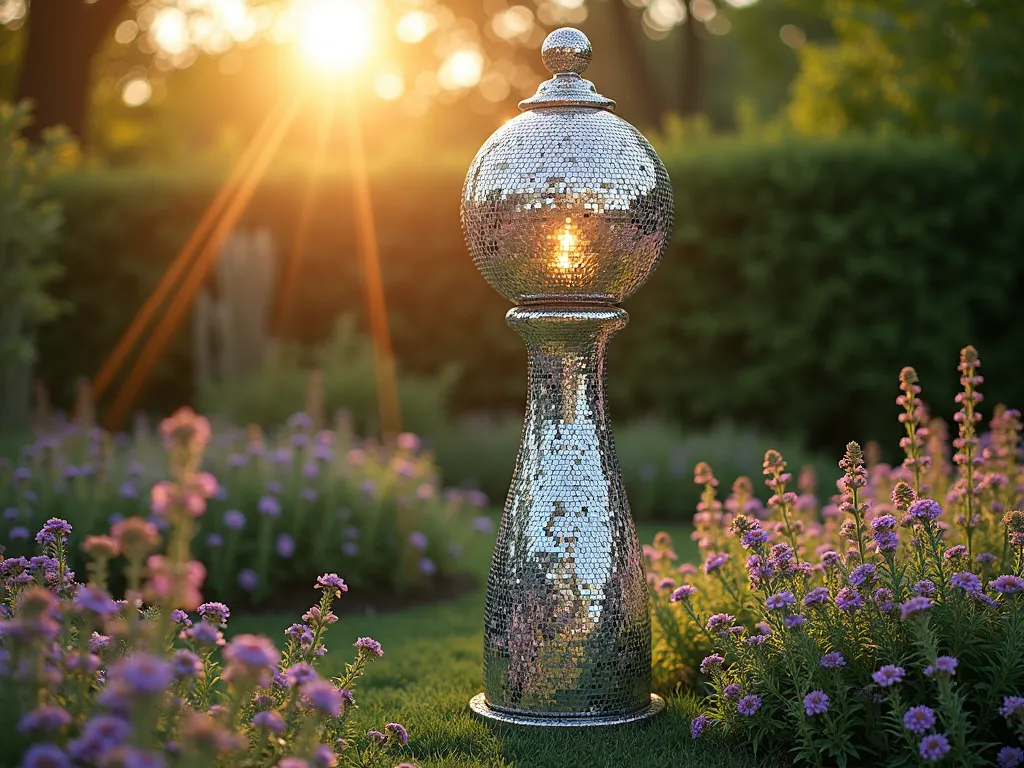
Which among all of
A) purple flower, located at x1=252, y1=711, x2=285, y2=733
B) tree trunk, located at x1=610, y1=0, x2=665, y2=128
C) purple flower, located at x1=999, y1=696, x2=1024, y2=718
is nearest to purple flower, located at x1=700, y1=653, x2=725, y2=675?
purple flower, located at x1=999, y1=696, x2=1024, y2=718

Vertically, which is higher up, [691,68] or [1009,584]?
[691,68]

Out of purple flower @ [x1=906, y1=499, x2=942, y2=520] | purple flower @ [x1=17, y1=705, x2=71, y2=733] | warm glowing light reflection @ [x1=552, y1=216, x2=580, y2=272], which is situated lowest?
purple flower @ [x1=17, y1=705, x2=71, y2=733]

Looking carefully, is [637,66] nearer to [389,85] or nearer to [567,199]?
[389,85]

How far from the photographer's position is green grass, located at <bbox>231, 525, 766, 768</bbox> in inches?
122

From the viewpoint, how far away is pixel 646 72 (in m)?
21.6

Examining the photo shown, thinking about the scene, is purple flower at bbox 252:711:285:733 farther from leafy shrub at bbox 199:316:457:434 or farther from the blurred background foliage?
leafy shrub at bbox 199:316:457:434

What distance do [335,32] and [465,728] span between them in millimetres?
20200

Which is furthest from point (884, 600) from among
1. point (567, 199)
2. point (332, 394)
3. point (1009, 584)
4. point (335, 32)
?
point (335, 32)

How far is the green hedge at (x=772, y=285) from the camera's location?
33.8 ft

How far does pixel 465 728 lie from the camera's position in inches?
132

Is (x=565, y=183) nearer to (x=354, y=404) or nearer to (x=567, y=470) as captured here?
(x=567, y=470)

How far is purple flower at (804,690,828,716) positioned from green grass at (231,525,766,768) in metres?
0.41

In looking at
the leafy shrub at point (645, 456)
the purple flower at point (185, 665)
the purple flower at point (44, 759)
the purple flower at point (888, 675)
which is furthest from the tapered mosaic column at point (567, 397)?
the leafy shrub at point (645, 456)

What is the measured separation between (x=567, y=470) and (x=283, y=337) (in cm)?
909
